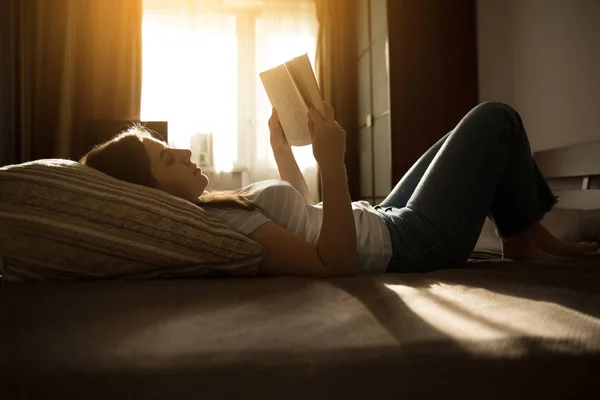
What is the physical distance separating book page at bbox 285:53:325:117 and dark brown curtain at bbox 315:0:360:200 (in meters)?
2.62

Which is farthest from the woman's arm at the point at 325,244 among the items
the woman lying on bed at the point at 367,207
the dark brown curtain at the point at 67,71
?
the dark brown curtain at the point at 67,71

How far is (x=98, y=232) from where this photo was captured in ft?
2.69

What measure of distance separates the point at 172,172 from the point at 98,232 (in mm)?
A: 282

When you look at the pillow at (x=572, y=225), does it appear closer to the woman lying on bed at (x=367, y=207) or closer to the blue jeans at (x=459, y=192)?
the woman lying on bed at (x=367, y=207)

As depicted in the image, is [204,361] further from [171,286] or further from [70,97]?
[70,97]

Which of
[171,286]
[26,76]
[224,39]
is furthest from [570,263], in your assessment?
[26,76]

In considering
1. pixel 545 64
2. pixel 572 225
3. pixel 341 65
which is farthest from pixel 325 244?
pixel 341 65

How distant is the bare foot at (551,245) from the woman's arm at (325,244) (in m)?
0.58

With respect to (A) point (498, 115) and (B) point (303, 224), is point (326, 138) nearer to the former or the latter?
(B) point (303, 224)

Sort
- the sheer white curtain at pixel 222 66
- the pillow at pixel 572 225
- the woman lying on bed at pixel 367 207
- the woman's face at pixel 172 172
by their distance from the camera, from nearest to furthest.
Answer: the woman lying on bed at pixel 367 207, the woman's face at pixel 172 172, the pillow at pixel 572 225, the sheer white curtain at pixel 222 66

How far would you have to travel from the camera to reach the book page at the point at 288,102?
115cm

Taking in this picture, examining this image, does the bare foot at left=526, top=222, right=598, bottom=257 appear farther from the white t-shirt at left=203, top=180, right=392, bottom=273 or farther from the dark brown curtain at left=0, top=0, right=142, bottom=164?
the dark brown curtain at left=0, top=0, right=142, bottom=164

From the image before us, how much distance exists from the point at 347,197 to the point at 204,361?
531 mm

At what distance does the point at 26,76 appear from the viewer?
334 centimetres
